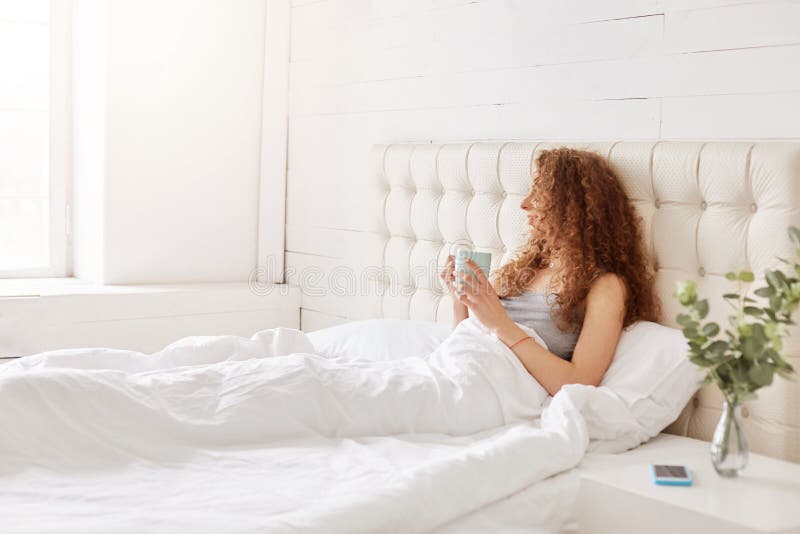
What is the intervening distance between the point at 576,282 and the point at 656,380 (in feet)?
1.03

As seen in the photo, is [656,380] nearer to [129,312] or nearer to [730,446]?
[730,446]

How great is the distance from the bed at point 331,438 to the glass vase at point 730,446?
0.89ft

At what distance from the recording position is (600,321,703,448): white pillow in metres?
2.06

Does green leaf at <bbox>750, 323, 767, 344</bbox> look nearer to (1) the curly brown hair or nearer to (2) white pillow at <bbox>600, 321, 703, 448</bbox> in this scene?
(2) white pillow at <bbox>600, 321, 703, 448</bbox>

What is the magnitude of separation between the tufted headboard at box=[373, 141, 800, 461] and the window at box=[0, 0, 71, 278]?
56.1 inches

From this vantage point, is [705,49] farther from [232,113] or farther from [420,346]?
[232,113]

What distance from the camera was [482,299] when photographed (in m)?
2.26

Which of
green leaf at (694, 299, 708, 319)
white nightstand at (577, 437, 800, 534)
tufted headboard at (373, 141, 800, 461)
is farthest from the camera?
tufted headboard at (373, 141, 800, 461)

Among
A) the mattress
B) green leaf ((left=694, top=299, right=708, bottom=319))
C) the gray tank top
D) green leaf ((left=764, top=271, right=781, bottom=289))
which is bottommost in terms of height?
the mattress

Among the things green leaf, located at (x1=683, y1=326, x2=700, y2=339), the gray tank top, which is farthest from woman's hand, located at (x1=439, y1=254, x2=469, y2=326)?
green leaf, located at (x1=683, y1=326, x2=700, y2=339)

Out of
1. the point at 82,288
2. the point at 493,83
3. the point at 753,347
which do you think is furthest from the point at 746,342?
the point at 82,288

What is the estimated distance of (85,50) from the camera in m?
3.39

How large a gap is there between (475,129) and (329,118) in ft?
2.55

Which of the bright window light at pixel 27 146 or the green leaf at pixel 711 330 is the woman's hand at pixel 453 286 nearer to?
the green leaf at pixel 711 330
